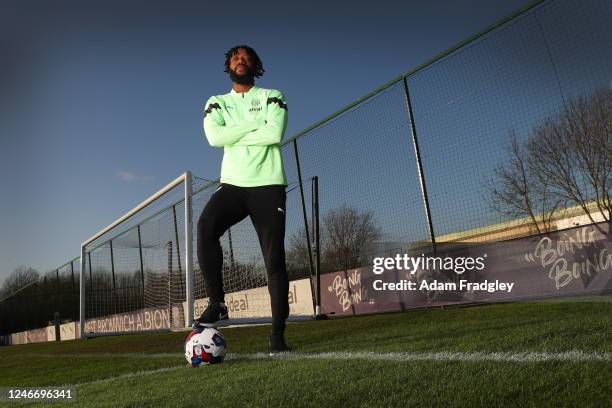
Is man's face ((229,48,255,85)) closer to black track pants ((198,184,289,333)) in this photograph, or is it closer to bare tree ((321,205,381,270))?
black track pants ((198,184,289,333))

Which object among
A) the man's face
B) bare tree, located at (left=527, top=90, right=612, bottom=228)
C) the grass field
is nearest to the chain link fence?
bare tree, located at (left=527, top=90, right=612, bottom=228)

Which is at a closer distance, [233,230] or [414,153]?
[414,153]

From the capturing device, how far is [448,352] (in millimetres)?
2453

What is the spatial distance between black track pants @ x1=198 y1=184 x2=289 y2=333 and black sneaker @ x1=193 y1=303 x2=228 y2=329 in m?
0.06

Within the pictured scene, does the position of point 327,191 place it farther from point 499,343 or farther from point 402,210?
point 499,343

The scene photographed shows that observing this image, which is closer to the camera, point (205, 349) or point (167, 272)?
point (205, 349)

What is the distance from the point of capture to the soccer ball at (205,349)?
3033mm

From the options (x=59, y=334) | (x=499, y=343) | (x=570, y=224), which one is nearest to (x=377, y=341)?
(x=499, y=343)

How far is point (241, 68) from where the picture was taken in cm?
347

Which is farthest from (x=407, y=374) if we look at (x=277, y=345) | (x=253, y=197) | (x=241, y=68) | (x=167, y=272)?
(x=167, y=272)

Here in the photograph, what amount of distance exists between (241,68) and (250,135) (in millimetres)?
526

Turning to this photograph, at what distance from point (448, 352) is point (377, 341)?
3.35 feet

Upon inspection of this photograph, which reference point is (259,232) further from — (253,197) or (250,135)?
(250,135)

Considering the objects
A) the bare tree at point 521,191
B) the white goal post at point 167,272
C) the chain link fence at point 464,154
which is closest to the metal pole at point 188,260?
the white goal post at point 167,272
